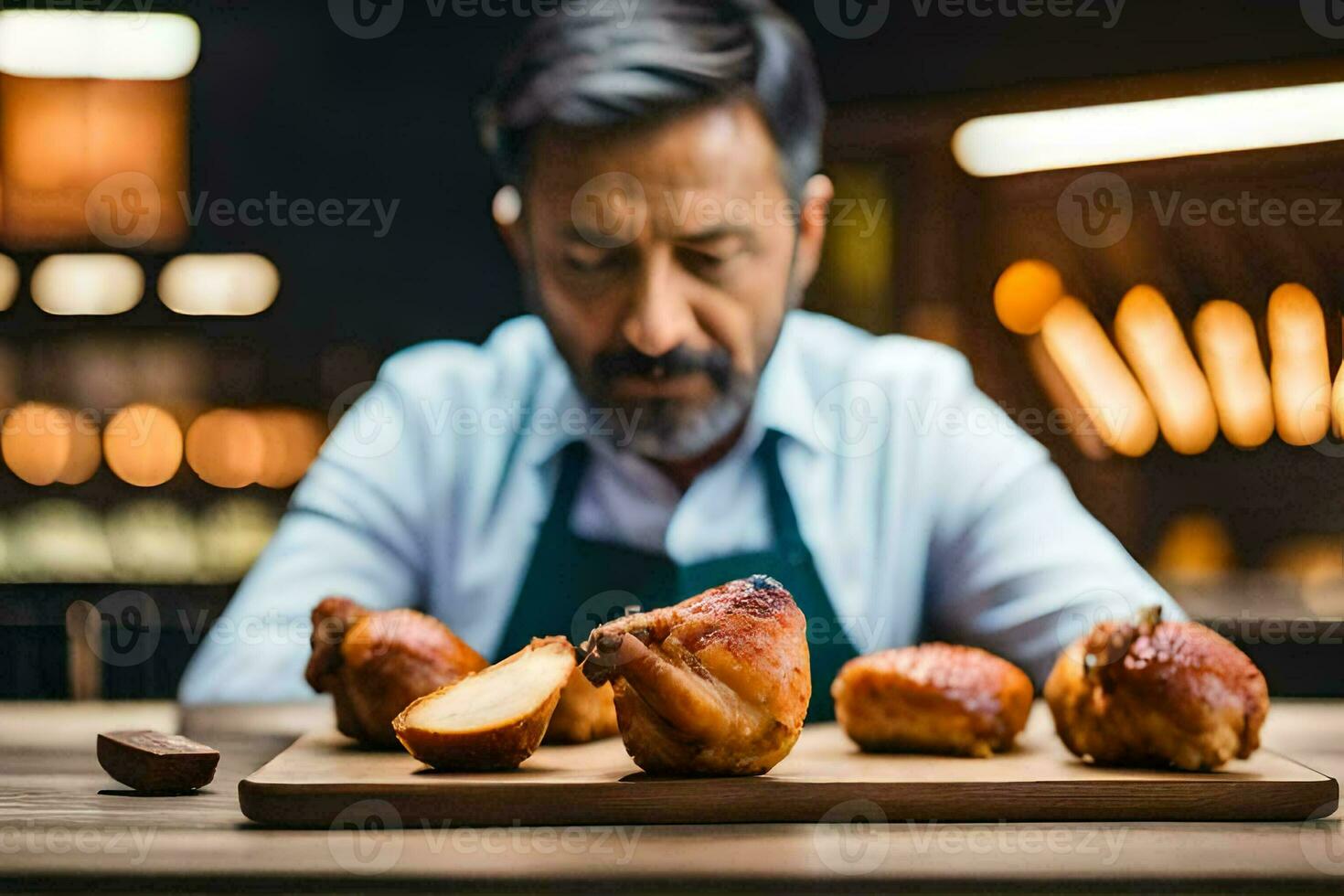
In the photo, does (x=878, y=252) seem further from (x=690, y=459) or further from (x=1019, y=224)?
(x=690, y=459)

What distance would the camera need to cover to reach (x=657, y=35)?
2.87m

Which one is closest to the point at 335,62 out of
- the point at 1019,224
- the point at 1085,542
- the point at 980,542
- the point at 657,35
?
the point at 657,35

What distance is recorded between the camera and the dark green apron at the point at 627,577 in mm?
2828

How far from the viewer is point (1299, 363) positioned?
3406 mm

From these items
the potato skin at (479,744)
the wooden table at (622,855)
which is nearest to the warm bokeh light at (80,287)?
the wooden table at (622,855)

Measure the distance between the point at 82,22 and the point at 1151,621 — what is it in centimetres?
322

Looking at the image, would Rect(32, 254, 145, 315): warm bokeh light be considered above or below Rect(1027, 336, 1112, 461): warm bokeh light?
above

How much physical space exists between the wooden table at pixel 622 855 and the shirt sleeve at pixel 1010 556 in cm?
145

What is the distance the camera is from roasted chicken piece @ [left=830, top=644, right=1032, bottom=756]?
1.67 m

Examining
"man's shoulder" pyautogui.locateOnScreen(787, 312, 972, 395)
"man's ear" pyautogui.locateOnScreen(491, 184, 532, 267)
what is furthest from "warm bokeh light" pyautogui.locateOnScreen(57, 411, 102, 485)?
"man's shoulder" pyautogui.locateOnScreen(787, 312, 972, 395)

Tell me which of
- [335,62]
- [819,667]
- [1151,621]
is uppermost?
[335,62]

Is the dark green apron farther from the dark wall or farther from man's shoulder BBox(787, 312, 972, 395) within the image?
the dark wall

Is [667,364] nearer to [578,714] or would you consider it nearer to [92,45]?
[578,714]

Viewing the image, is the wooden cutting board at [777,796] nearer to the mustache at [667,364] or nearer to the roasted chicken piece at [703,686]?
the roasted chicken piece at [703,686]
